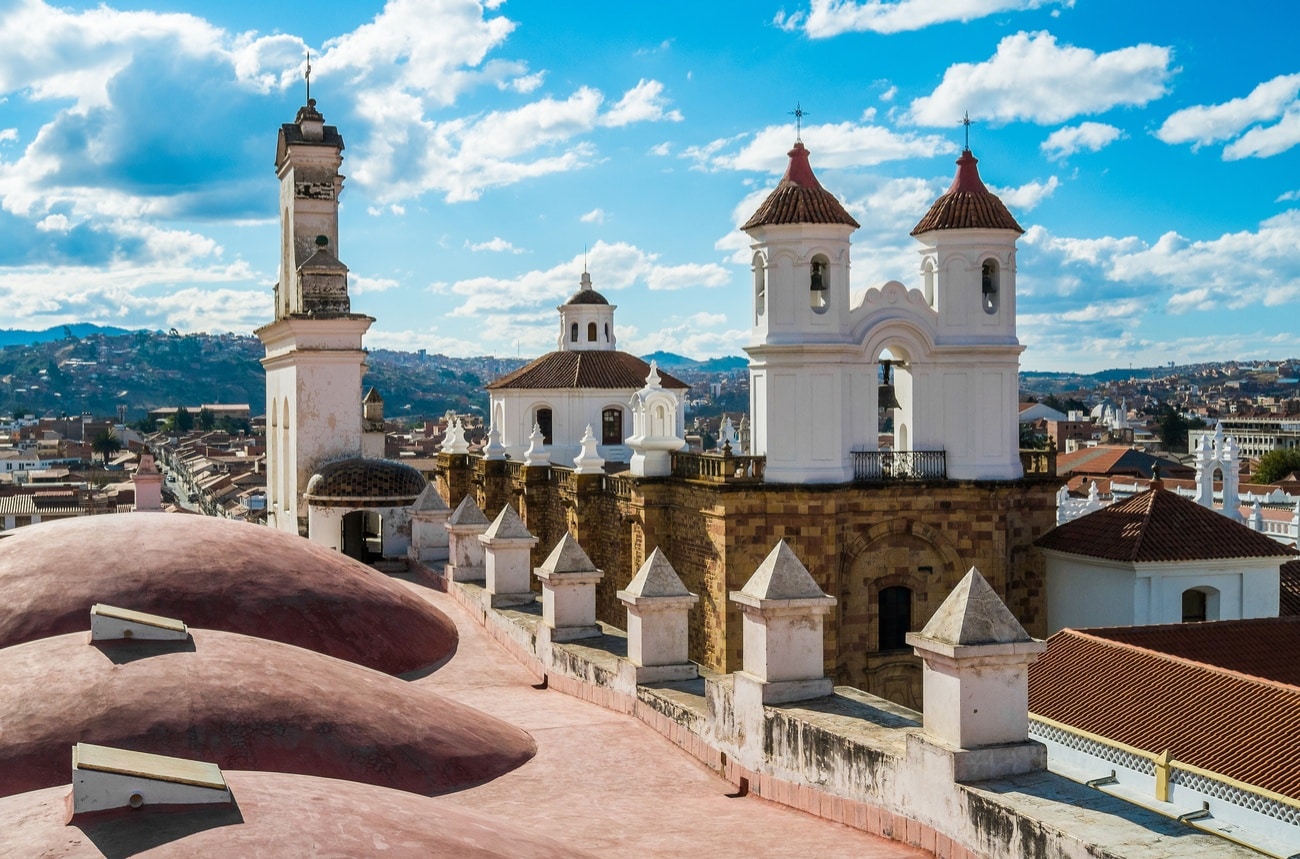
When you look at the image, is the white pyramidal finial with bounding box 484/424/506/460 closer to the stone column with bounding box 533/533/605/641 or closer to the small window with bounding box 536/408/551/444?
the small window with bounding box 536/408/551/444

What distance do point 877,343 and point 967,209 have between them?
287 cm

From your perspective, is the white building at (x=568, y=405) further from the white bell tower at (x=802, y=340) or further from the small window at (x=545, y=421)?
the white bell tower at (x=802, y=340)

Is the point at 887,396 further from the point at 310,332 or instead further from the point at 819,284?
the point at 310,332

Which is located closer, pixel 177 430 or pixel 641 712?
pixel 641 712

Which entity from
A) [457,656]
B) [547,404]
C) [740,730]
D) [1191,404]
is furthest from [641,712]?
[1191,404]

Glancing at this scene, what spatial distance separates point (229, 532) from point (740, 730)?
196 inches

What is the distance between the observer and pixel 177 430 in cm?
12688

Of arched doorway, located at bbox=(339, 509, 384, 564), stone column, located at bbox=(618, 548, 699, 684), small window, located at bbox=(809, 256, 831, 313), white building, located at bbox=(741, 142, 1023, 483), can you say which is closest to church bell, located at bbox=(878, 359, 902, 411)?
white building, located at bbox=(741, 142, 1023, 483)

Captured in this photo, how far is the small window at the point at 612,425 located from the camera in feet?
104

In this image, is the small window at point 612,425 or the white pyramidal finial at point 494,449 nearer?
the white pyramidal finial at point 494,449

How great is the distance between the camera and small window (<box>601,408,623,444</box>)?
3169 cm

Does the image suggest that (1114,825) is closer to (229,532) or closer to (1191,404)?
(229,532)

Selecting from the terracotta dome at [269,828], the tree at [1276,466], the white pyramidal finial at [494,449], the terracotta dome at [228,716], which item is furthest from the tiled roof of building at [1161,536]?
the tree at [1276,466]

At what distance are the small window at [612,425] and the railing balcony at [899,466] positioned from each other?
453 inches
